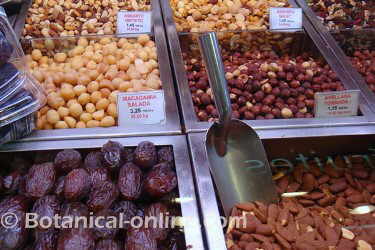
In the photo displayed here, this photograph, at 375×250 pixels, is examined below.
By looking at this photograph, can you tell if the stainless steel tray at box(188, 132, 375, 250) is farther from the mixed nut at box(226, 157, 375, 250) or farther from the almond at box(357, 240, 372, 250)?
the almond at box(357, 240, 372, 250)

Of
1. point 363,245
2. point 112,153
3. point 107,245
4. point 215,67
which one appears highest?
point 215,67

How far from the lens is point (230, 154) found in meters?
1.36

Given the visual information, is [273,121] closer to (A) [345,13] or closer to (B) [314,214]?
(B) [314,214]

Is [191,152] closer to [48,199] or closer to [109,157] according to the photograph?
[109,157]

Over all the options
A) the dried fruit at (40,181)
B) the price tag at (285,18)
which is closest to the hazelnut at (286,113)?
the price tag at (285,18)

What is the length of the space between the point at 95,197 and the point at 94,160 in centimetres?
18

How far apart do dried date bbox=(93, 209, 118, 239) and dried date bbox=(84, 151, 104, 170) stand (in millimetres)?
193

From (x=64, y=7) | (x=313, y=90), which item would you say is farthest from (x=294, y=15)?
(x=64, y=7)

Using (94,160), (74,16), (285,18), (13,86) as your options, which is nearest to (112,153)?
(94,160)

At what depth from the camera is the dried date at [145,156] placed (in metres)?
1.24

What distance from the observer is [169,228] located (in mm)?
1111

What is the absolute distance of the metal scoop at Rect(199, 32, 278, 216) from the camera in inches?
48.7

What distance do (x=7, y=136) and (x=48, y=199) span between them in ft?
1.01

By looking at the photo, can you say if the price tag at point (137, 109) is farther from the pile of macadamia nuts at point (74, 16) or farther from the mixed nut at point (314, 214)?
the pile of macadamia nuts at point (74, 16)
